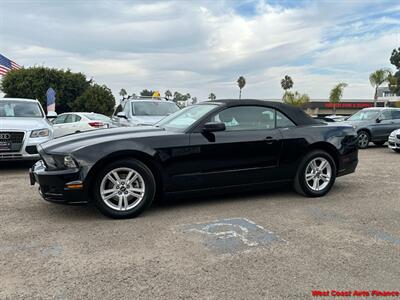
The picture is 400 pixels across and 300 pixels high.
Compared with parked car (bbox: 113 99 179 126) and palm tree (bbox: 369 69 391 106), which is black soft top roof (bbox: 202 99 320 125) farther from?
palm tree (bbox: 369 69 391 106)

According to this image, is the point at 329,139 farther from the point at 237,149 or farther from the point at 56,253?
the point at 56,253

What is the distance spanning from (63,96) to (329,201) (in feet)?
112

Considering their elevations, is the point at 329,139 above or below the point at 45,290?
above

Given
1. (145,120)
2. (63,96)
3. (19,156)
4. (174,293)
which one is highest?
(63,96)

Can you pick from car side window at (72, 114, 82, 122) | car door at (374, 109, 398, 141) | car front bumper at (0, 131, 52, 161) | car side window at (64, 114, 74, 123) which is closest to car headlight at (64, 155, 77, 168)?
car front bumper at (0, 131, 52, 161)

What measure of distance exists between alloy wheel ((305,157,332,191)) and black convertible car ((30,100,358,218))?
0.02 meters

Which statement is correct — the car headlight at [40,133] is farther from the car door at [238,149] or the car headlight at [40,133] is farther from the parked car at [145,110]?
the car door at [238,149]

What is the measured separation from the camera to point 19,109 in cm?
888

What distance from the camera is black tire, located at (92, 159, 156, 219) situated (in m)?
4.31

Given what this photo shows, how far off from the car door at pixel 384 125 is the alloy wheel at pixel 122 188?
11514 millimetres

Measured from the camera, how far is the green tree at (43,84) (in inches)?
1310

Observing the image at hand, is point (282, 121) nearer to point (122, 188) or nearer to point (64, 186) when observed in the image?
point (122, 188)

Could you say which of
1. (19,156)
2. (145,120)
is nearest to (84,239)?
(19,156)

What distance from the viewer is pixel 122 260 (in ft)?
10.7
